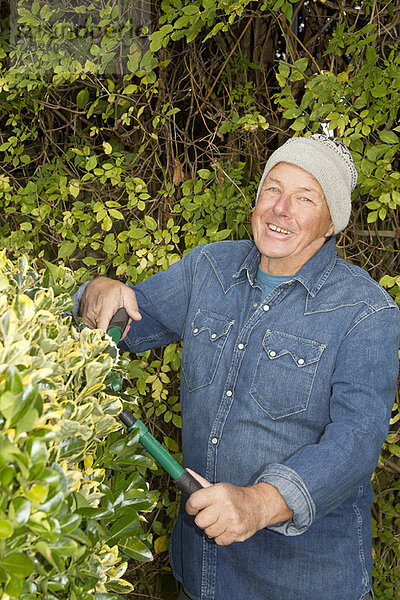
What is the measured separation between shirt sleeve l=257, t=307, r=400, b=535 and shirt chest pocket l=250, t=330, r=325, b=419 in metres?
0.07

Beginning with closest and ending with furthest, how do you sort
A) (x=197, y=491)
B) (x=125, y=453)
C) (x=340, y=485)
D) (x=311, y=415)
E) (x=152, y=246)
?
(x=125, y=453) < (x=197, y=491) < (x=340, y=485) < (x=311, y=415) < (x=152, y=246)

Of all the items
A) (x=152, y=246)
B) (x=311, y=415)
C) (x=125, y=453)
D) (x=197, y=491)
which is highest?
(x=125, y=453)

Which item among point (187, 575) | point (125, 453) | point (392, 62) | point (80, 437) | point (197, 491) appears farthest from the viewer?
point (392, 62)

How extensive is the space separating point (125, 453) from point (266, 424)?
0.58m

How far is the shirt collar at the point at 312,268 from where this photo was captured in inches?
61.3

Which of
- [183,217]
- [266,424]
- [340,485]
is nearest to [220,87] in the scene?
[183,217]

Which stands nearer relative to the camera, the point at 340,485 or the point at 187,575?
the point at 340,485

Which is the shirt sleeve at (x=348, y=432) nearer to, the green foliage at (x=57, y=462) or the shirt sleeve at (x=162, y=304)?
the green foliage at (x=57, y=462)

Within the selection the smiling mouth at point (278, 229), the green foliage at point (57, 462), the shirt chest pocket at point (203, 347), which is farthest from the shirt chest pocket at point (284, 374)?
the green foliage at point (57, 462)

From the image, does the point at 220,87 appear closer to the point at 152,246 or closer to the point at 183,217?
the point at 183,217

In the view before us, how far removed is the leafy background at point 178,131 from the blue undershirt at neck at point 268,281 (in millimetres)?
535

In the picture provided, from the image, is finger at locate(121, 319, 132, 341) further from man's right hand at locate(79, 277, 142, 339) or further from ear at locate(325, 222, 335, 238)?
ear at locate(325, 222, 335, 238)

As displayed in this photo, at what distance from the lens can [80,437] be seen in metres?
0.75

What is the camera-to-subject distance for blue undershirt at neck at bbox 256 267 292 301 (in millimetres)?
1654
